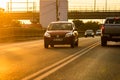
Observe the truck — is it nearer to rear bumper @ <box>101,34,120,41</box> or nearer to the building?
rear bumper @ <box>101,34,120,41</box>

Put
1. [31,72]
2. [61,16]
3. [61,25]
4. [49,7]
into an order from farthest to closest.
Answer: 1. [49,7]
2. [61,16]
3. [61,25]
4. [31,72]

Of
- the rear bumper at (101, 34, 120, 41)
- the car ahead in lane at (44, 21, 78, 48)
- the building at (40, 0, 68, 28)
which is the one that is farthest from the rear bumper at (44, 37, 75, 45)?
the building at (40, 0, 68, 28)

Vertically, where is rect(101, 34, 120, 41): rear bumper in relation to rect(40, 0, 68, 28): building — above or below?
below

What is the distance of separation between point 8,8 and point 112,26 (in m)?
111

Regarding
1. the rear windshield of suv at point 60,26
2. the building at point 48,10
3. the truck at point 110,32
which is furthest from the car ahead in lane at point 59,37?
the building at point 48,10

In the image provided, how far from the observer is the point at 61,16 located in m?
109

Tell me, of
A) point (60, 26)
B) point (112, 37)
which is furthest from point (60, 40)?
point (112, 37)

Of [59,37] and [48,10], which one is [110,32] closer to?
[59,37]

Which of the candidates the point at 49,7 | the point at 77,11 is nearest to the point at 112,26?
the point at 49,7

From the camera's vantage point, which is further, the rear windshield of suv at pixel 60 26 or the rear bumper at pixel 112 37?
the rear bumper at pixel 112 37

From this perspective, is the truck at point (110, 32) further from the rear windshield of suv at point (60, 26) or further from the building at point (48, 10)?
the building at point (48, 10)

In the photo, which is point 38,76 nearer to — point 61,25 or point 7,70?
point 7,70

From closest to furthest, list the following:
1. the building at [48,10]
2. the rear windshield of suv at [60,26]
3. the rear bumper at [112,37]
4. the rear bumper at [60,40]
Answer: the rear bumper at [60,40], the rear windshield of suv at [60,26], the rear bumper at [112,37], the building at [48,10]

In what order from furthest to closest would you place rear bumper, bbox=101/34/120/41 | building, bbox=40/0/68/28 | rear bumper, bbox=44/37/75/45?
building, bbox=40/0/68/28 < rear bumper, bbox=101/34/120/41 < rear bumper, bbox=44/37/75/45
